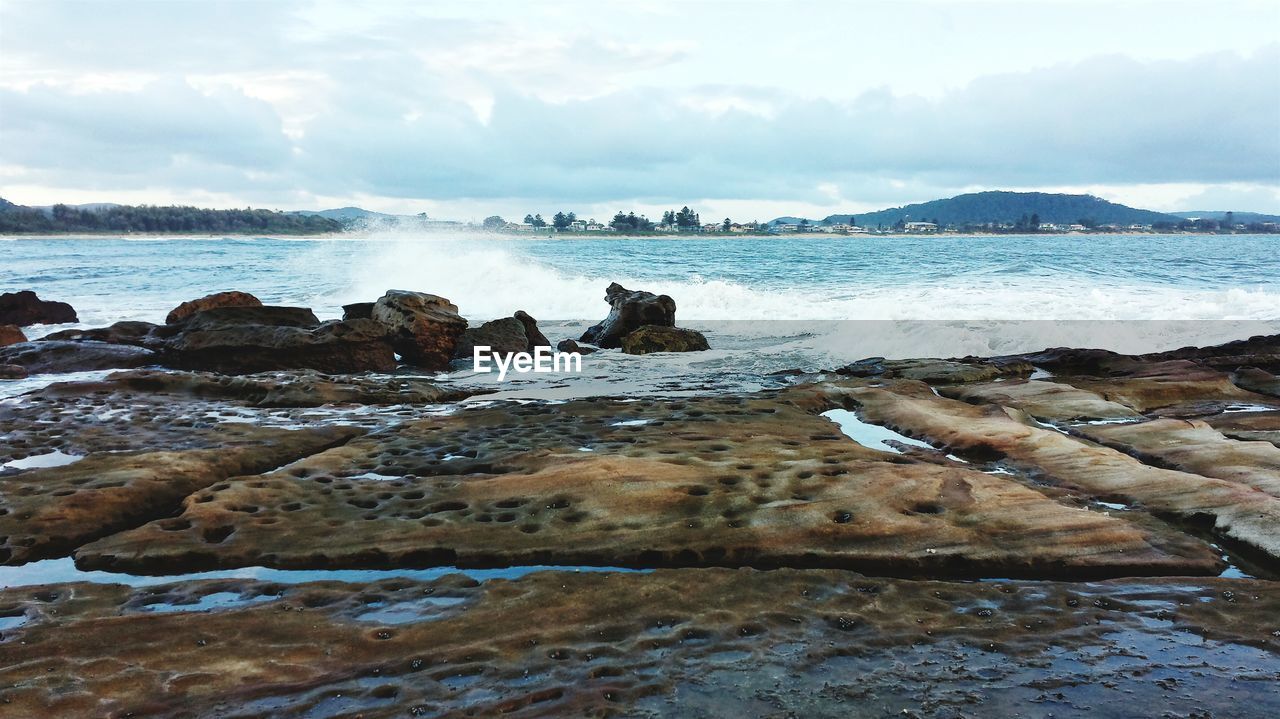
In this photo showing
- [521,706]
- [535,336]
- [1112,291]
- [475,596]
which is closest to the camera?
[521,706]

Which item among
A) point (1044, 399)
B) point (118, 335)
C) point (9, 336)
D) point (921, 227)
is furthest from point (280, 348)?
point (921, 227)

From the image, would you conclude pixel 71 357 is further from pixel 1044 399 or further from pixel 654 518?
pixel 1044 399

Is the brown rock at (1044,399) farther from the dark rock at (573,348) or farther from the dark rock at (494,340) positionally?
the dark rock at (494,340)

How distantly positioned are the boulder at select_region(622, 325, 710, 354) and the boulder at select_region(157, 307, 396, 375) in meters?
4.10

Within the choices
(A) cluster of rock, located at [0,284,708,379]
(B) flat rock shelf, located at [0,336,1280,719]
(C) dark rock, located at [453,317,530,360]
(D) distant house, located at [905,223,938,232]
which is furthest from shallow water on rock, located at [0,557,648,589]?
(D) distant house, located at [905,223,938,232]

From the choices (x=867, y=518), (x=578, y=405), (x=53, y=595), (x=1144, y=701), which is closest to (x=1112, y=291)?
(x=578, y=405)

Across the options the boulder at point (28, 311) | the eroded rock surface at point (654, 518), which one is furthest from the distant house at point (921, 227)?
the eroded rock surface at point (654, 518)

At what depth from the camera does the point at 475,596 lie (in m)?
4.37

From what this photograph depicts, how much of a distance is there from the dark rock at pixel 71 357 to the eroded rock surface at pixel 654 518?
26.5 feet

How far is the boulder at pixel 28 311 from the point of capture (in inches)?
741

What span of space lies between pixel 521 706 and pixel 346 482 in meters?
3.66

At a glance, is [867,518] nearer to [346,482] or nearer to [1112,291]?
[346,482]

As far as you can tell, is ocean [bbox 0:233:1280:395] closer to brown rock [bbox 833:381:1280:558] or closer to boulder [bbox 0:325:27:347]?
boulder [bbox 0:325:27:347]

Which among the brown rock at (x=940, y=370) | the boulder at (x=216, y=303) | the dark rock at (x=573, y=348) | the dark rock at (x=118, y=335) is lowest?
the dark rock at (x=573, y=348)
